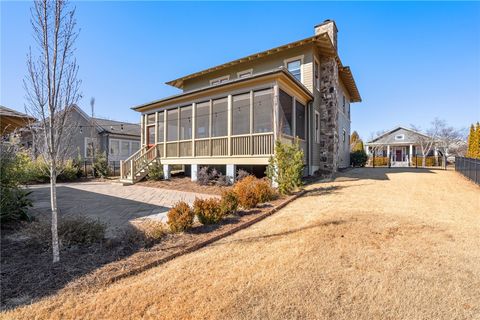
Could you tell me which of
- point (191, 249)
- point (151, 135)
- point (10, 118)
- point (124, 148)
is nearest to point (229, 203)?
point (191, 249)

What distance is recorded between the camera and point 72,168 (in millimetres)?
15734

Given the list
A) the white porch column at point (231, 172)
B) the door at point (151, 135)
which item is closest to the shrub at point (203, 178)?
the white porch column at point (231, 172)

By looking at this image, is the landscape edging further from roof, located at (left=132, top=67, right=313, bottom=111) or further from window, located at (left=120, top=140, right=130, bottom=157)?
window, located at (left=120, top=140, right=130, bottom=157)

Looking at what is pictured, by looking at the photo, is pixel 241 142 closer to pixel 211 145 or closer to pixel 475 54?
pixel 211 145

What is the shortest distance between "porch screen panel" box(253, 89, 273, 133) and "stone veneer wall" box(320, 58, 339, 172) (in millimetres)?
3301

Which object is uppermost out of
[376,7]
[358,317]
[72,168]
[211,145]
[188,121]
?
[376,7]

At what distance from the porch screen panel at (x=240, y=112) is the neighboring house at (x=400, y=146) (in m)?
23.0

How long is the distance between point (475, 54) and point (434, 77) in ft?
11.2

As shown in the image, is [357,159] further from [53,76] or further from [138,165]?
[53,76]

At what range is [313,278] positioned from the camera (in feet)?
10.0

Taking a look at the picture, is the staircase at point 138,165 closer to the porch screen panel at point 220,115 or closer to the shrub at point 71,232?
the porch screen panel at point 220,115

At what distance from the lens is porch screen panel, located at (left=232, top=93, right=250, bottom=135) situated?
11.1 m

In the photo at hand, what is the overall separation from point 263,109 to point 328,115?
4031mm

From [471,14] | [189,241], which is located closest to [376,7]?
[471,14]
